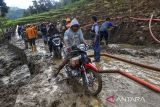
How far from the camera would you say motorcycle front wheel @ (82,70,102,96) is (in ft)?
27.7

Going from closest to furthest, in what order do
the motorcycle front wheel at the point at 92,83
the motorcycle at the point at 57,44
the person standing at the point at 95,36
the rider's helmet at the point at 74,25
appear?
the motorcycle front wheel at the point at 92,83, the rider's helmet at the point at 74,25, the person standing at the point at 95,36, the motorcycle at the point at 57,44

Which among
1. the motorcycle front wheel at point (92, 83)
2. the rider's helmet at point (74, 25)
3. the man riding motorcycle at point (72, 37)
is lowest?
the motorcycle front wheel at point (92, 83)

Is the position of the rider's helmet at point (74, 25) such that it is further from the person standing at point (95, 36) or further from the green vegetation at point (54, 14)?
the green vegetation at point (54, 14)

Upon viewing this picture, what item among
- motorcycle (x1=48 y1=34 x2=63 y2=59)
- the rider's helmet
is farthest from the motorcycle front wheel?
motorcycle (x1=48 y1=34 x2=63 y2=59)

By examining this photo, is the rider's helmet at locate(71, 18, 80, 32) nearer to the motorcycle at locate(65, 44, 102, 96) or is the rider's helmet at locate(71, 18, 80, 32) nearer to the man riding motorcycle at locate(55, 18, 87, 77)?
the man riding motorcycle at locate(55, 18, 87, 77)

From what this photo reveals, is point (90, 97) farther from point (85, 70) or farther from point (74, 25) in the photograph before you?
point (74, 25)

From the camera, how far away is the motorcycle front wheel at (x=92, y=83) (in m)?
8.45

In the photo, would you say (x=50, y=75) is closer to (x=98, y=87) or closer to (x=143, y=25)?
(x=98, y=87)

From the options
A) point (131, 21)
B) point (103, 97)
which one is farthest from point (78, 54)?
point (131, 21)

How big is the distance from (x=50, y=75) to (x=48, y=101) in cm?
324

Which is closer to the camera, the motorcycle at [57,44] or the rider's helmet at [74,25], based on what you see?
the rider's helmet at [74,25]

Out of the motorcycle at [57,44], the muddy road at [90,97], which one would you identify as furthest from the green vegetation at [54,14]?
the muddy road at [90,97]

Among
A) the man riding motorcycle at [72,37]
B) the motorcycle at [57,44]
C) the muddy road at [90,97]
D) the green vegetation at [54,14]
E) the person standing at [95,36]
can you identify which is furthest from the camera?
the green vegetation at [54,14]

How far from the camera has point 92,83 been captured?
8.67 meters
